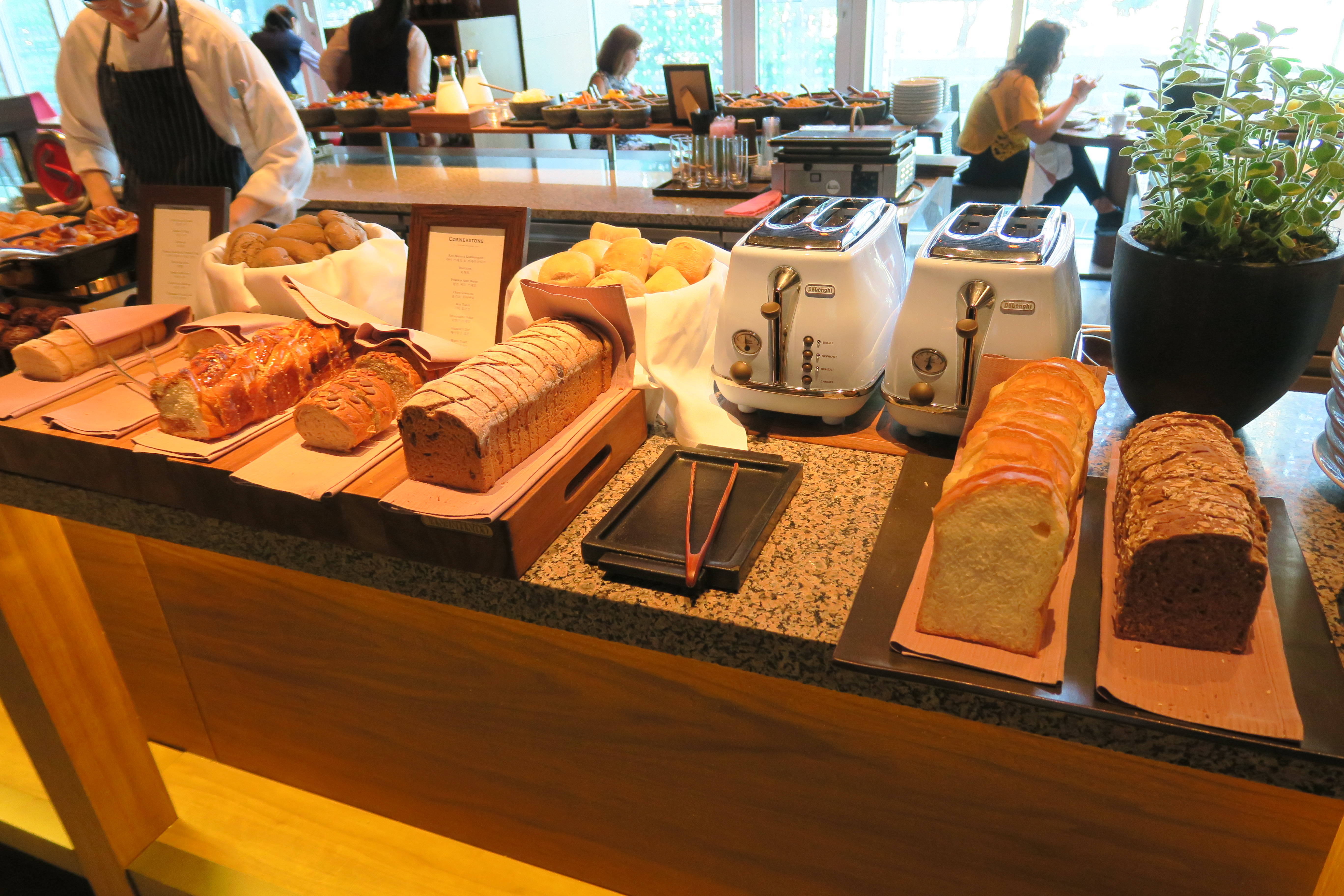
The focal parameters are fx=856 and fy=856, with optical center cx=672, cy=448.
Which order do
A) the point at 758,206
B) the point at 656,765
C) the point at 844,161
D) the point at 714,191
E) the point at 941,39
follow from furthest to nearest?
the point at 941,39, the point at 714,191, the point at 758,206, the point at 844,161, the point at 656,765

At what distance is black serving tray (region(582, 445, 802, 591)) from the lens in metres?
0.84

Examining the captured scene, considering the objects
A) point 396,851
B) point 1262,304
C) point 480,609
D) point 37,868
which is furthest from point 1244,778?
point 37,868

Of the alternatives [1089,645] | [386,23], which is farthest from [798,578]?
[386,23]

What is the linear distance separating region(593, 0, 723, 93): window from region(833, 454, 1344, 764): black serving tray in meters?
5.66

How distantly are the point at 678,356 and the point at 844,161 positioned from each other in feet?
4.34

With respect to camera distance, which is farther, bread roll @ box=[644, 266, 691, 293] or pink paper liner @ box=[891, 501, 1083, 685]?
bread roll @ box=[644, 266, 691, 293]

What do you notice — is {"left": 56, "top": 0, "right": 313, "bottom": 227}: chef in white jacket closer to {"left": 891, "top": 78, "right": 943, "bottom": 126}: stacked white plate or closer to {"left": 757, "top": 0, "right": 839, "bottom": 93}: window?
{"left": 891, "top": 78, "right": 943, "bottom": 126}: stacked white plate

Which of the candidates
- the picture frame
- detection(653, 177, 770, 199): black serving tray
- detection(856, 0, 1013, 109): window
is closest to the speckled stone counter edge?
detection(653, 177, 770, 199): black serving tray

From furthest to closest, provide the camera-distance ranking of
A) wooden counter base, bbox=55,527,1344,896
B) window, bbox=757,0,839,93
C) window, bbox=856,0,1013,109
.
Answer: window, bbox=757,0,839,93 < window, bbox=856,0,1013,109 < wooden counter base, bbox=55,527,1344,896

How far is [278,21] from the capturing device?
16.3 ft

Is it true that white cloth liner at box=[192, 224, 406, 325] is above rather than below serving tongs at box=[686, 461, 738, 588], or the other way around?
above

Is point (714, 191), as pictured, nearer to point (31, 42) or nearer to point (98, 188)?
point (98, 188)

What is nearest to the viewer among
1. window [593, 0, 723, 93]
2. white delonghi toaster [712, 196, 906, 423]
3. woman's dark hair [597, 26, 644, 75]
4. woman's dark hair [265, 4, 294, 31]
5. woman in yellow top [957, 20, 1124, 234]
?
white delonghi toaster [712, 196, 906, 423]

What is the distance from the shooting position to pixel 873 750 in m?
0.88
